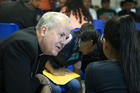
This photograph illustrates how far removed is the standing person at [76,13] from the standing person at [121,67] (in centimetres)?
150

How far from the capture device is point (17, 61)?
4.30 ft

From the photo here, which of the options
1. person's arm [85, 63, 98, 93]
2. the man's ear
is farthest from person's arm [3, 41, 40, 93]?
person's arm [85, 63, 98, 93]

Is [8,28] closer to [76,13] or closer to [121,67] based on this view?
[76,13]

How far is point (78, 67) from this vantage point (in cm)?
223

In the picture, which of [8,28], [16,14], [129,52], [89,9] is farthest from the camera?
[89,9]

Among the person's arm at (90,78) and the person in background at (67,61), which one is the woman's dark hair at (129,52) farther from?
the person in background at (67,61)

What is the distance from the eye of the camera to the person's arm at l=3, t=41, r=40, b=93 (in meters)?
1.31

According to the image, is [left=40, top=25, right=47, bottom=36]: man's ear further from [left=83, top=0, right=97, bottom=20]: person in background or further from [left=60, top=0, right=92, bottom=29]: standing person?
[left=83, top=0, right=97, bottom=20]: person in background

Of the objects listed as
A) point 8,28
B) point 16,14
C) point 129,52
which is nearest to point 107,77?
point 129,52

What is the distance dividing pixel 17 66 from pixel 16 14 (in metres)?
1.43

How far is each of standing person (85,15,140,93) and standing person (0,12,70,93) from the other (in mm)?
347

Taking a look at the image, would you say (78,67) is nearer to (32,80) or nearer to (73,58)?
(73,58)

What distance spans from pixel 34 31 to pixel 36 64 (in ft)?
0.78

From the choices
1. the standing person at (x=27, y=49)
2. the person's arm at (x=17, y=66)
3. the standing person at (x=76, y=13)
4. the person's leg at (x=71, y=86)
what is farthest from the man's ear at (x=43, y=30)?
the standing person at (x=76, y=13)
